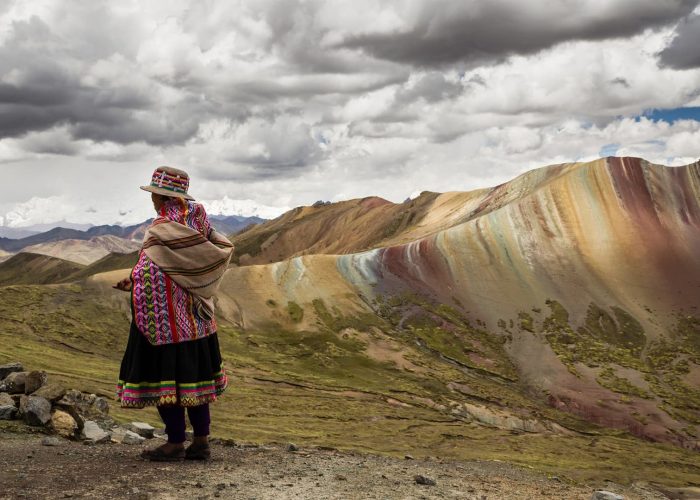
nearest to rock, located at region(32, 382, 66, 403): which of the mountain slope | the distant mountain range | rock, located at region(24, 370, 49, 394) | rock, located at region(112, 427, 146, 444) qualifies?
rock, located at region(24, 370, 49, 394)

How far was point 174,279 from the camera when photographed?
9.51 meters

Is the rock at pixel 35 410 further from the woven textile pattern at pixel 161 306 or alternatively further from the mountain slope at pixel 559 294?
the mountain slope at pixel 559 294

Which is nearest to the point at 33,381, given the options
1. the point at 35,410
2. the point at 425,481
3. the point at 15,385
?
the point at 15,385

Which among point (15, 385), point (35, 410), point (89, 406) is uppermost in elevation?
point (15, 385)

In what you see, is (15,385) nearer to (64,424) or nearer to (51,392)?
(51,392)

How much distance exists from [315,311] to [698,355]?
42.2 meters

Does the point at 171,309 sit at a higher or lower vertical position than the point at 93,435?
higher

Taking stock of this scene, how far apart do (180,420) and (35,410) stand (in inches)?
170

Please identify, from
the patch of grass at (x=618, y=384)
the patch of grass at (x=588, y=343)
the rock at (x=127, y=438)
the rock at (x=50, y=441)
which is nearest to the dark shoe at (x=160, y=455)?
the rock at (x=50, y=441)

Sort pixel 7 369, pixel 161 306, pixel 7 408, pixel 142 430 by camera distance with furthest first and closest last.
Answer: pixel 7 369 < pixel 142 430 < pixel 7 408 < pixel 161 306

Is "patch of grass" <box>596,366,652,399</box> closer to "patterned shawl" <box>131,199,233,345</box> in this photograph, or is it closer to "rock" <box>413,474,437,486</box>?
"rock" <box>413,474,437,486</box>

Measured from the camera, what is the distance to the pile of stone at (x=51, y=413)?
12.4 m

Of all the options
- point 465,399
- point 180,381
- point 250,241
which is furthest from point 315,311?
point 250,241

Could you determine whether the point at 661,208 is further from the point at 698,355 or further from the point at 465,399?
the point at 465,399
